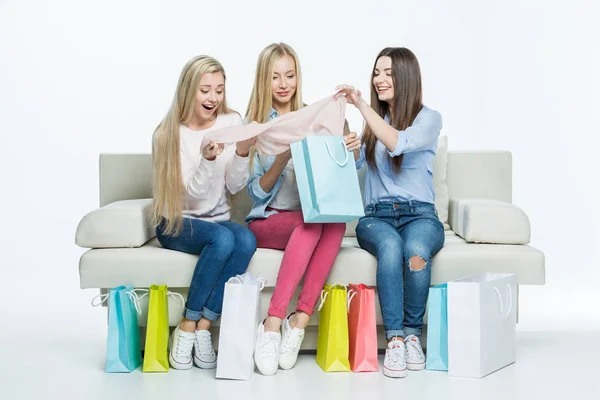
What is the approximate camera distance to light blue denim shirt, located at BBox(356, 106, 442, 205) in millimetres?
3803

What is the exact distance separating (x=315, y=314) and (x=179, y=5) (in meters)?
2.29

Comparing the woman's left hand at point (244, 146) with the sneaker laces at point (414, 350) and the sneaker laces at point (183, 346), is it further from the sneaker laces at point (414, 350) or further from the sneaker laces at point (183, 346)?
the sneaker laces at point (414, 350)

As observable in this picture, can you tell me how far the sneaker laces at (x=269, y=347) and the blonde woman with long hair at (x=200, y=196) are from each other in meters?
0.23

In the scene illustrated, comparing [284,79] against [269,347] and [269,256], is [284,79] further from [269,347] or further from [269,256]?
[269,347]

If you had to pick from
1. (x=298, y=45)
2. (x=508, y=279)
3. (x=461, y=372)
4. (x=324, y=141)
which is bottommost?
(x=461, y=372)

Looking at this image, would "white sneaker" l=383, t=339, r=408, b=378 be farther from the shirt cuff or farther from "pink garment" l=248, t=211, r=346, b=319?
the shirt cuff

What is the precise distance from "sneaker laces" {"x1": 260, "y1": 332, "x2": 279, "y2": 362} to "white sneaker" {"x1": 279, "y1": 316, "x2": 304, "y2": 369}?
63mm

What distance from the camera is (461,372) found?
135 inches

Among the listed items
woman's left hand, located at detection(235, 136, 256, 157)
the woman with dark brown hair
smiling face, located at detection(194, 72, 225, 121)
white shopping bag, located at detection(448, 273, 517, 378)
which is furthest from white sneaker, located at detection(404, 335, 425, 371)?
smiling face, located at detection(194, 72, 225, 121)

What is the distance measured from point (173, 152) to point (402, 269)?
0.97 m

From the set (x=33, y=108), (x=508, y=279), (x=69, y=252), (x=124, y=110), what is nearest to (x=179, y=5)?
(x=124, y=110)

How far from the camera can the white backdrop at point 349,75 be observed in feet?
17.2

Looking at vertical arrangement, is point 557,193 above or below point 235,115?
below

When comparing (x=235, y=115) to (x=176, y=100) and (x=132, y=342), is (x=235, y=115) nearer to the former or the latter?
(x=176, y=100)
